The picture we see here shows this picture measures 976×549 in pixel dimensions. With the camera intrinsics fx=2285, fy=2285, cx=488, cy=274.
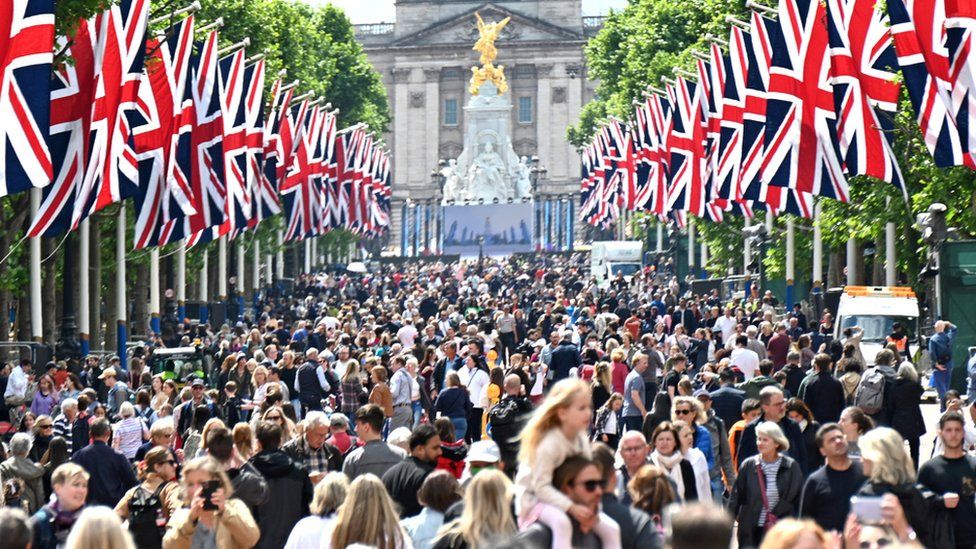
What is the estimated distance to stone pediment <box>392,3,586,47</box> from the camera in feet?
520

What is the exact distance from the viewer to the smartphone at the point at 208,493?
11750 millimetres

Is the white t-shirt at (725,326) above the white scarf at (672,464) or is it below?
below

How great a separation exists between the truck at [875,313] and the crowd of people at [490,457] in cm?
352

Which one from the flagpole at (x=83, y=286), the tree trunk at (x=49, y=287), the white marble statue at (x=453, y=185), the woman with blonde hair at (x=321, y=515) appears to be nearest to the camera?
the woman with blonde hair at (x=321, y=515)

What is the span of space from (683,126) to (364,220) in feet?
98.3

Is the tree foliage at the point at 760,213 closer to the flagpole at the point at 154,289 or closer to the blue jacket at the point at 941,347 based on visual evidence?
the blue jacket at the point at 941,347

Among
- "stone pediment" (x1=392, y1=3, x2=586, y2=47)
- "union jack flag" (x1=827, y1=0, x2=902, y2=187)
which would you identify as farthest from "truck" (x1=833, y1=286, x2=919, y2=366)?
"stone pediment" (x1=392, y1=3, x2=586, y2=47)

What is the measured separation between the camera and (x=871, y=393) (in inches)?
797

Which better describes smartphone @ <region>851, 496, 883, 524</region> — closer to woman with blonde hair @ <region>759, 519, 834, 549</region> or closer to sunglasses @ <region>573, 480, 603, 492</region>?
sunglasses @ <region>573, 480, 603, 492</region>

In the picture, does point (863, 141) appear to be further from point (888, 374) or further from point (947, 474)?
point (947, 474)

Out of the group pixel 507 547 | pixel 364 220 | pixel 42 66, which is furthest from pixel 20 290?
pixel 364 220

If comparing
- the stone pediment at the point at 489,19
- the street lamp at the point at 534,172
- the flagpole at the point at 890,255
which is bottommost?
the flagpole at the point at 890,255

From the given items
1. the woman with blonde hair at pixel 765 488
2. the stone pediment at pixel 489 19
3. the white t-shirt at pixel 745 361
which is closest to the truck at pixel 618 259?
the white t-shirt at pixel 745 361

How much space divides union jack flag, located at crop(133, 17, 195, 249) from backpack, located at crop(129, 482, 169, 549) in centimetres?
1689
